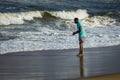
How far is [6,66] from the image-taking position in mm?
12297

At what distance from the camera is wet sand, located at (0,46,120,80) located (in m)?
10.8

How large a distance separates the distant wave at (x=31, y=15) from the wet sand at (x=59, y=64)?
1100 cm

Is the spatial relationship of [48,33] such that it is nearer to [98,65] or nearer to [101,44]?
[101,44]

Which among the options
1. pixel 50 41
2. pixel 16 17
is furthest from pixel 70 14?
pixel 50 41

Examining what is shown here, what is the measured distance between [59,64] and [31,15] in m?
17.1

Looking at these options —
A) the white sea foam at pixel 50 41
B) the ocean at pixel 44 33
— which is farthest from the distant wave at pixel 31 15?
the white sea foam at pixel 50 41

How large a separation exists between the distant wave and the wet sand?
1100 centimetres

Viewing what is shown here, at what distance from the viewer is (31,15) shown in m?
29.3

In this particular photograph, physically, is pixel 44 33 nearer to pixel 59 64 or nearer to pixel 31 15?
pixel 59 64

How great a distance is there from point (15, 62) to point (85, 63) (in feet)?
6.42

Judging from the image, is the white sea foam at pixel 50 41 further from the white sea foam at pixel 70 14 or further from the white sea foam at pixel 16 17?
the white sea foam at pixel 70 14

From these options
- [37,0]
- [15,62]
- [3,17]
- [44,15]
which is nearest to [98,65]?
[15,62]

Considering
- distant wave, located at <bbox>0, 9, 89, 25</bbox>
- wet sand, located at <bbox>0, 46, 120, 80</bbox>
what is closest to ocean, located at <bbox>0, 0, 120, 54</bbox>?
distant wave, located at <bbox>0, 9, 89, 25</bbox>

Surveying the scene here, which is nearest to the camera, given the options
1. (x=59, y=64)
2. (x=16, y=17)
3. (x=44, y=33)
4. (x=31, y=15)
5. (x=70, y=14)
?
(x=59, y=64)
